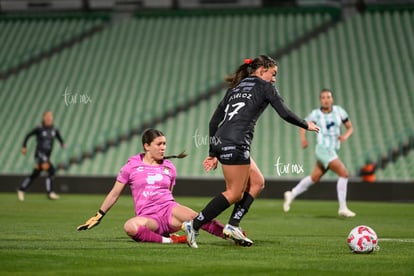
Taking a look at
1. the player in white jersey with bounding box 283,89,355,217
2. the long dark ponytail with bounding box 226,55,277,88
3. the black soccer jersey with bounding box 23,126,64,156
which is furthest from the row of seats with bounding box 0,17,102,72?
the long dark ponytail with bounding box 226,55,277,88

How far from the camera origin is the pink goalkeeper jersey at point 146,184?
9.59 metres

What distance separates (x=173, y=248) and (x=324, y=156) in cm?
693

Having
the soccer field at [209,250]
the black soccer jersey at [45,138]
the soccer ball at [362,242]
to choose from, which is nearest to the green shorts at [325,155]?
the soccer field at [209,250]

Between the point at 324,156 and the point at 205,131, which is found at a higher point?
the point at 205,131

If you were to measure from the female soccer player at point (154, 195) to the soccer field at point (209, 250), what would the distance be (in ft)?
0.88

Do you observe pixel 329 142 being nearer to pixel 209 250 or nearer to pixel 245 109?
pixel 245 109

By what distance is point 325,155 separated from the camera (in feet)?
50.2

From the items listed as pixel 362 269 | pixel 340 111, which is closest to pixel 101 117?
pixel 340 111

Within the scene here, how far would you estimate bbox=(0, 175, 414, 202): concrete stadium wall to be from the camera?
68.4 ft

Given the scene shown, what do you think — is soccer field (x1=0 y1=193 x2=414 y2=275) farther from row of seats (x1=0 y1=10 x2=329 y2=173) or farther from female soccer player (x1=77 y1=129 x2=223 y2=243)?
row of seats (x1=0 y1=10 x2=329 y2=173)

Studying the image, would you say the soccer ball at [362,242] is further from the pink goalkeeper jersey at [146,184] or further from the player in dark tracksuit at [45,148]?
the player in dark tracksuit at [45,148]

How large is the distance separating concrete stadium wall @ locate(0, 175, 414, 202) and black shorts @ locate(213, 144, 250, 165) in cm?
1246

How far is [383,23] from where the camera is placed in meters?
28.8

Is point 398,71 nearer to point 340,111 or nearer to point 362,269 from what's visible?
point 340,111
